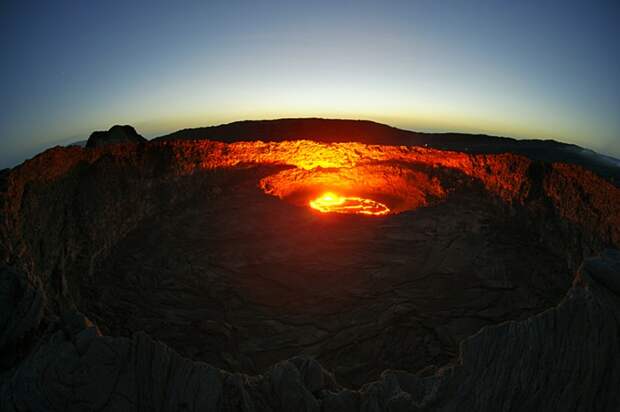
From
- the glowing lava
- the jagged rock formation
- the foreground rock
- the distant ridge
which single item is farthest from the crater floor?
the distant ridge

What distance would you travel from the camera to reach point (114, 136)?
1947 cm

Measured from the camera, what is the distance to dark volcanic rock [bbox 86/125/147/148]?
18.6 metres

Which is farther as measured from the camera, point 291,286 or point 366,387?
point 291,286

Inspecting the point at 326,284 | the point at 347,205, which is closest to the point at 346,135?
the point at 347,205

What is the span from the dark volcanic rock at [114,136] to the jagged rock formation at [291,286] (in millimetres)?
5396

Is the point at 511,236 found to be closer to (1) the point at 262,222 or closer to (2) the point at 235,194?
(1) the point at 262,222

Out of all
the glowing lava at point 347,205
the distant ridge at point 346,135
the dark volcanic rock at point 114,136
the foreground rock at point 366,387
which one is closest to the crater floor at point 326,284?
the glowing lava at point 347,205

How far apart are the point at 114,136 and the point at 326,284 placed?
50.8 ft

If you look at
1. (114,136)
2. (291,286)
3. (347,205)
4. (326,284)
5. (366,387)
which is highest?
(114,136)

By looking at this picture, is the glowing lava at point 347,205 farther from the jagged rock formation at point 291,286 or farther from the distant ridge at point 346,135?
the distant ridge at point 346,135

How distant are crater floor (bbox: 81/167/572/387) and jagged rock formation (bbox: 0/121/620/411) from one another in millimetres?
52

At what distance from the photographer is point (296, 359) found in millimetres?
5648

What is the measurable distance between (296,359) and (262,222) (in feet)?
25.7

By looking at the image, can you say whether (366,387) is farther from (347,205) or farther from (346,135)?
(346,135)
